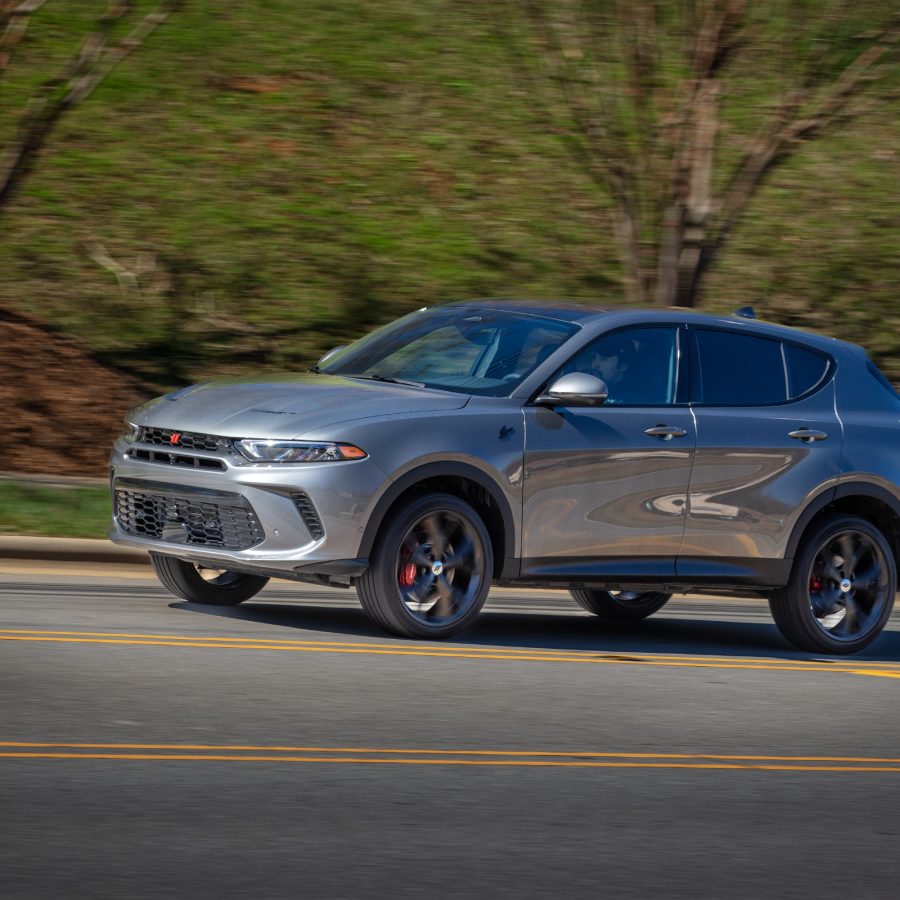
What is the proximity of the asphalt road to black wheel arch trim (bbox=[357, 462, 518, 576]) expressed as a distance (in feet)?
1.64

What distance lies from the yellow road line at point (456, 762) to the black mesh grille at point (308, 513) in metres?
2.41

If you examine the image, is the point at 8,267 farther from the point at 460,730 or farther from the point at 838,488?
the point at 460,730

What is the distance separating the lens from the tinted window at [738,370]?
10.7 m

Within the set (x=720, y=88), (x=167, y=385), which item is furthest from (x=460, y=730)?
(x=167, y=385)

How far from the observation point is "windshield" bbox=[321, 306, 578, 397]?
10.2 metres

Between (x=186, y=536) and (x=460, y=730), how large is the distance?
247cm

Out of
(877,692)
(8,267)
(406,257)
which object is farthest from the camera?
(406,257)

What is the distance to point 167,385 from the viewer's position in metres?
18.4

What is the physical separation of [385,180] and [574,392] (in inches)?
563

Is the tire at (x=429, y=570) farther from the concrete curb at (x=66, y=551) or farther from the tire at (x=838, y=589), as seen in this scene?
the concrete curb at (x=66, y=551)

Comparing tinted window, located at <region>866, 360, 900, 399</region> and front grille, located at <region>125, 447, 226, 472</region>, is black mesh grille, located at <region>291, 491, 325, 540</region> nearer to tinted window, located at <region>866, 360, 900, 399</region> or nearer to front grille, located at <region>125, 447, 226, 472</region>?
front grille, located at <region>125, 447, 226, 472</region>

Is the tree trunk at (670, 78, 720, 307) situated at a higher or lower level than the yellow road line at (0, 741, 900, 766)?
higher

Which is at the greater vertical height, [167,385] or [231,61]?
[231,61]

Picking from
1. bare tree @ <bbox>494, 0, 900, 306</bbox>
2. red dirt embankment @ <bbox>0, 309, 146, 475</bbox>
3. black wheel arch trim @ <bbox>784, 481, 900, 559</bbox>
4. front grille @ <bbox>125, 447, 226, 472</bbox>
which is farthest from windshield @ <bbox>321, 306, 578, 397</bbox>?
red dirt embankment @ <bbox>0, 309, 146, 475</bbox>
